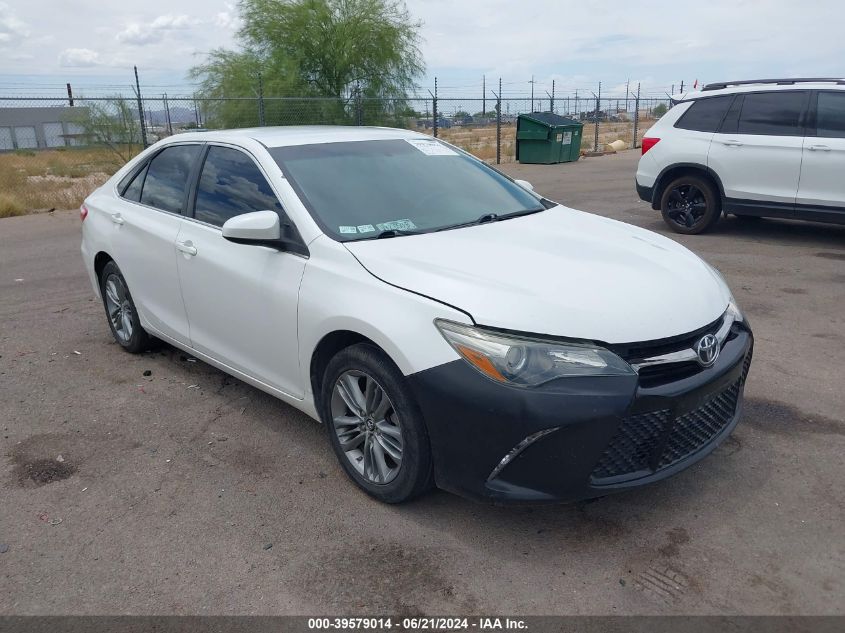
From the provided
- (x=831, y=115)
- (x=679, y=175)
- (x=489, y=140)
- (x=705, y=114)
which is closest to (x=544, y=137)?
(x=679, y=175)

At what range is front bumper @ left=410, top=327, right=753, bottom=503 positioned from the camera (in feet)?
8.99

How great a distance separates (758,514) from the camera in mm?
3266

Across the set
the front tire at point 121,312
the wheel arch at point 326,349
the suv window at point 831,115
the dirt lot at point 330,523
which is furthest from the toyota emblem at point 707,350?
the suv window at point 831,115

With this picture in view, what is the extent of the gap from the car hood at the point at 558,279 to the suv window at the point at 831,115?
563cm

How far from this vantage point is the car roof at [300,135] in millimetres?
4223

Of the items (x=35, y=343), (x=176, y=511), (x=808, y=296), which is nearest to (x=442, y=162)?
(x=176, y=511)

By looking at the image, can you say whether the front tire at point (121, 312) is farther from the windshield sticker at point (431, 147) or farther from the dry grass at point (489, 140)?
the dry grass at point (489, 140)

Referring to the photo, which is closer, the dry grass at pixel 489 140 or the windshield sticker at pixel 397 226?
the windshield sticker at pixel 397 226

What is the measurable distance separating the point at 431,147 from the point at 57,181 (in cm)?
2125

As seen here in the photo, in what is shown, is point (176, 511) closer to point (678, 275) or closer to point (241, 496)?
point (241, 496)

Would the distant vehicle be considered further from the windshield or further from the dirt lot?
the dirt lot

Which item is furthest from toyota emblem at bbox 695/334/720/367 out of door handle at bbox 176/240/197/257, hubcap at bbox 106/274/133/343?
hubcap at bbox 106/274/133/343

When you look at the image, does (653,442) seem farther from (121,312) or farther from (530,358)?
(121,312)

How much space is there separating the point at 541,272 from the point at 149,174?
3123mm
